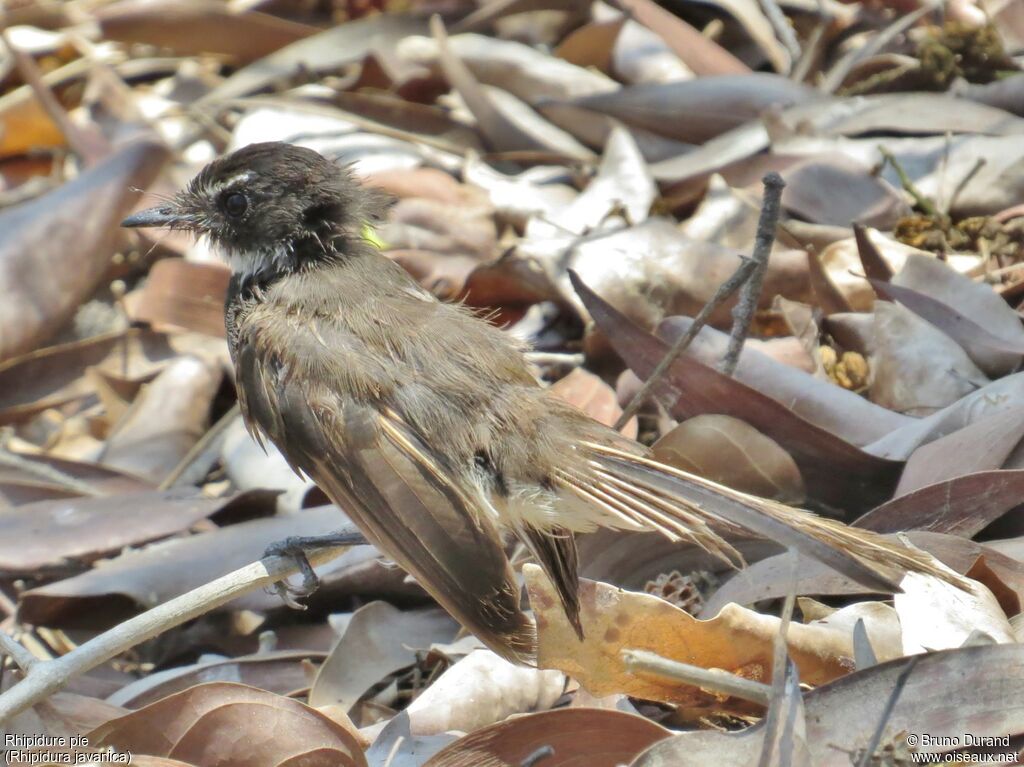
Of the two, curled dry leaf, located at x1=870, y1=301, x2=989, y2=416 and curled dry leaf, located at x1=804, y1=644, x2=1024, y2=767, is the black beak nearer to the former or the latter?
curled dry leaf, located at x1=870, y1=301, x2=989, y2=416

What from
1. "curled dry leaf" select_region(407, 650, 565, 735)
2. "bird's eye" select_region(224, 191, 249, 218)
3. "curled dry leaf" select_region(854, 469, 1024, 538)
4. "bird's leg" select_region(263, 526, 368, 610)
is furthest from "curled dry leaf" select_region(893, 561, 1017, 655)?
"bird's eye" select_region(224, 191, 249, 218)

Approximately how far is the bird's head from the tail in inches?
51.3

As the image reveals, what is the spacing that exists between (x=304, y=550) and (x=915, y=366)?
2088mm

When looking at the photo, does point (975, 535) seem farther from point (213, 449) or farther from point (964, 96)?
point (213, 449)

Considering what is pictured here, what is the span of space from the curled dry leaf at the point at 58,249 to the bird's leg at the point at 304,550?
2.54 metres

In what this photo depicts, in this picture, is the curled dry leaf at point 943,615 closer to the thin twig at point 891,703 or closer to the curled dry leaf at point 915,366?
the thin twig at point 891,703

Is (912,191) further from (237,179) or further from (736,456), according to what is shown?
(237,179)

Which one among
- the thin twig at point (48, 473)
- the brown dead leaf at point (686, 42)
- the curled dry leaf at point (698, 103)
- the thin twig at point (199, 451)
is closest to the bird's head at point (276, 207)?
the thin twig at point (199, 451)

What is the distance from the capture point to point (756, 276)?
4.12m

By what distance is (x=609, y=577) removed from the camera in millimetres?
4086

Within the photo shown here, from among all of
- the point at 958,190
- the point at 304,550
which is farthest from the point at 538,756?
the point at 958,190

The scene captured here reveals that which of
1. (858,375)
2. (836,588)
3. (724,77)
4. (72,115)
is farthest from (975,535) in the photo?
(72,115)

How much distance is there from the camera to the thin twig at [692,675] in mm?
2754

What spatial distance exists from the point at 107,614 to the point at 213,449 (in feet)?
3.45
